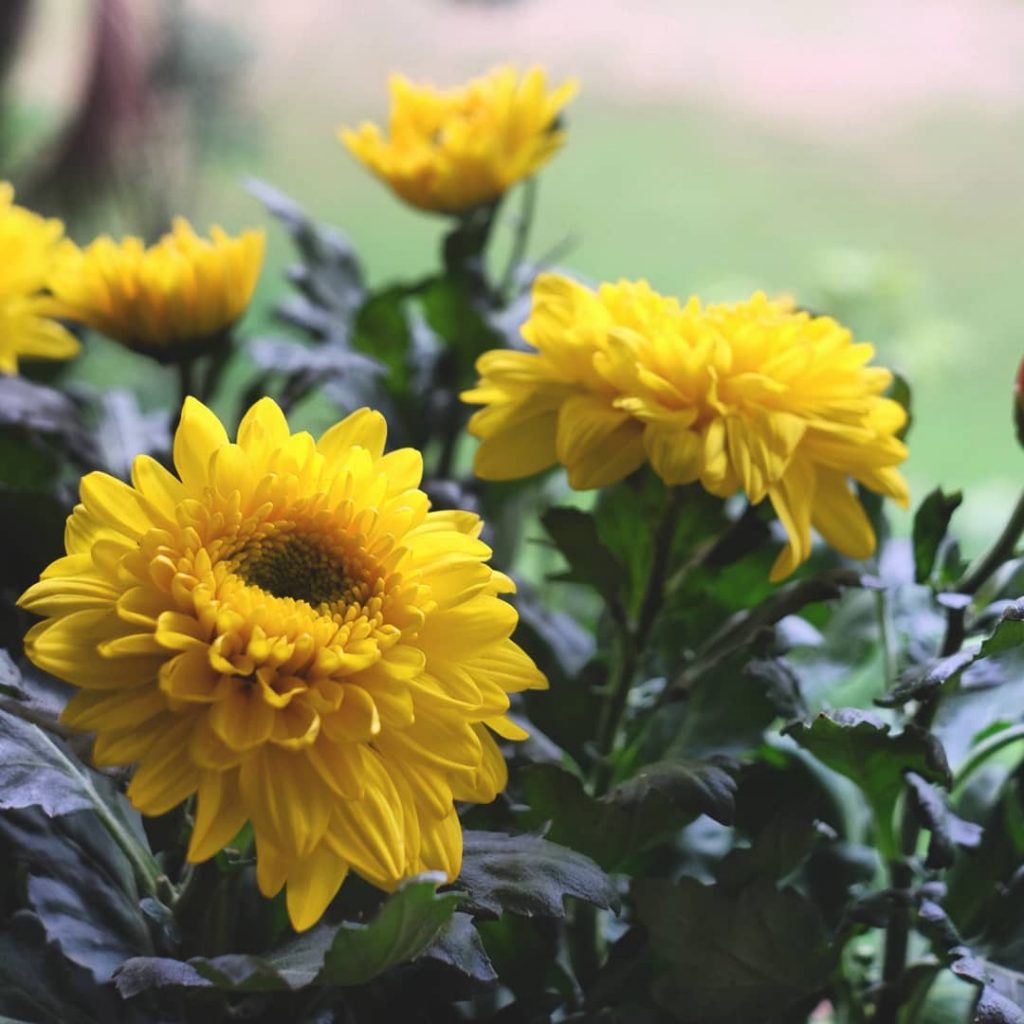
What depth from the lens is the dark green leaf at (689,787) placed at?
1.53 feet

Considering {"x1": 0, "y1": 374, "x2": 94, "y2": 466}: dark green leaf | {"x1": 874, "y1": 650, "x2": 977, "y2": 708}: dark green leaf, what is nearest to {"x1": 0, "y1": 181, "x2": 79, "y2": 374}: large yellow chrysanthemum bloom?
{"x1": 0, "y1": 374, "x2": 94, "y2": 466}: dark green leaf

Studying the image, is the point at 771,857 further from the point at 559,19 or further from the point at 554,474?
the point at 559,19

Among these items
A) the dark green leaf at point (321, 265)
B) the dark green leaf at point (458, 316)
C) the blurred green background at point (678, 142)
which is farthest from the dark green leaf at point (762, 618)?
the blurred green background at point (678, 142)

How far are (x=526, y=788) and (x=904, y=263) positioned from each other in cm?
88

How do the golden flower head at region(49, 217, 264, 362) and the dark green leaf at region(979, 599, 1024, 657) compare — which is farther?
the golden flower head at region(49, 217, 264, 362)

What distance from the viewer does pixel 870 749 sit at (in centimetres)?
50

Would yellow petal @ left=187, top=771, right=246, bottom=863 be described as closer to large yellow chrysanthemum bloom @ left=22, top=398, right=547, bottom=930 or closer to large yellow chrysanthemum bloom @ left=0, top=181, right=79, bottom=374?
large yellow chrysanthemum bloom @ left=22, top=398, right=547, bottom=930

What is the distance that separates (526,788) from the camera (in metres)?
0.51

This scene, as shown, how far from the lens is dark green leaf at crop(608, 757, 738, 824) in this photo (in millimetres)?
465

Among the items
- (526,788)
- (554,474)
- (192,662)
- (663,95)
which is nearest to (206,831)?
(192,662)

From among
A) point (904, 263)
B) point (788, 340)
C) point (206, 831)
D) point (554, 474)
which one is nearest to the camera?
point (206, 831)

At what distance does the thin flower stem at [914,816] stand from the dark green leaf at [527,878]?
16 centimetres

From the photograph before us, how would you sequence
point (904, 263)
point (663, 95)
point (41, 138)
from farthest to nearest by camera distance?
point (41, 138)
point (663, 95)
point (904, 263)

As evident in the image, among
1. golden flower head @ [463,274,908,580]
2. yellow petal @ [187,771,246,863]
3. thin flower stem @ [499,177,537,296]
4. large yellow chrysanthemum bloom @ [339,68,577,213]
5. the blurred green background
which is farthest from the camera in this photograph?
the blurred green background
